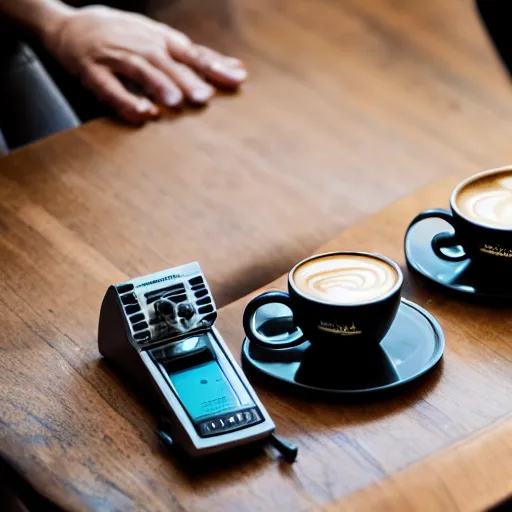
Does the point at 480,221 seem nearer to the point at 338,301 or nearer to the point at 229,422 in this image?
the point at 338,301

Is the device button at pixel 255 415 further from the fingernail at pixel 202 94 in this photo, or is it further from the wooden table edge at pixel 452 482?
the fingernail at pixel 202 94

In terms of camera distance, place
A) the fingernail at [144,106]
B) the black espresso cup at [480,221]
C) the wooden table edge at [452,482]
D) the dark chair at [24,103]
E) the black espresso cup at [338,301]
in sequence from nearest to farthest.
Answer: the wooden table edge at [452,482] < the black espresso cup at [338,301] < the black espresso cup at [480,221] < the fingernail at [144,106] < the dark chair at [24,103]

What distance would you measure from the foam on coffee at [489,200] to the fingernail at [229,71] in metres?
0.66

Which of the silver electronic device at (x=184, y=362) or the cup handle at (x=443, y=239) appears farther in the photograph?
the cup handle at (x=443, y=239)

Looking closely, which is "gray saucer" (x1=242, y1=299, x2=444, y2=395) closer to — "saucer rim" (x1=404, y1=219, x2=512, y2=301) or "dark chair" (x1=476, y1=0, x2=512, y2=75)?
"saucer rim" (x1=404, y1=219, x2=512, y2=301)

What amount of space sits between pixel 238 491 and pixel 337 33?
3.98 ft

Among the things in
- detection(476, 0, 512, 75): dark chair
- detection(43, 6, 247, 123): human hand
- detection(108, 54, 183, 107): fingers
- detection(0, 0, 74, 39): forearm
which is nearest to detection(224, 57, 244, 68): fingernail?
detection(43, 6, 247, 123): human hand

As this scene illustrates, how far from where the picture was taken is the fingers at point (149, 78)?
157cm

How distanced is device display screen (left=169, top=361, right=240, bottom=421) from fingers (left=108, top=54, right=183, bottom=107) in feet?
2.54

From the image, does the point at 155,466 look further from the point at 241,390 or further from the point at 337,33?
the point at 337,33

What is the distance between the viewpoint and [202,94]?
1.58 meters

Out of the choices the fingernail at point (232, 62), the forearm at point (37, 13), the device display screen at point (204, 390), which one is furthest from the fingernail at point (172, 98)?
the device display screen at point (204, 390)

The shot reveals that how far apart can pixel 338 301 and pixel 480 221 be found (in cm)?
22

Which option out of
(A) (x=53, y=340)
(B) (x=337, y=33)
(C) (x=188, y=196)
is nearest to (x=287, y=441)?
(A) (x=53, y=340)
